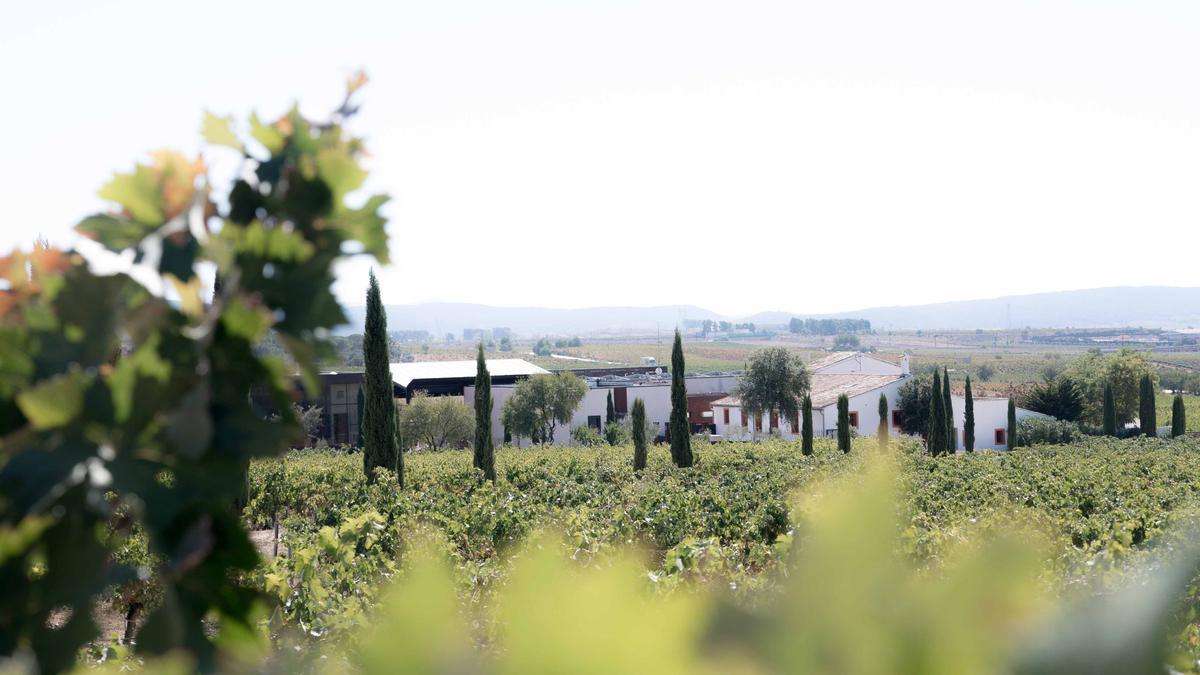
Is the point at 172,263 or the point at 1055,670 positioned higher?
the point at 172,263

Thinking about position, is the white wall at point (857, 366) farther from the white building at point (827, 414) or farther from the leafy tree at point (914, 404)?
the leafy tree at point (914, 404)

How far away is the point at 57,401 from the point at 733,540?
39.7ft

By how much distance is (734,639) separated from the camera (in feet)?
1.13

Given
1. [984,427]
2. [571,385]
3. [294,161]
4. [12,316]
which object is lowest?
[984,427]

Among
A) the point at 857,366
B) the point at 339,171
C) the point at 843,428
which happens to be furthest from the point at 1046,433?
the point at 339,171

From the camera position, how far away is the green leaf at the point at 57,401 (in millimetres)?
530

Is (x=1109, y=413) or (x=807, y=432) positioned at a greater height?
(x=807, y=432)

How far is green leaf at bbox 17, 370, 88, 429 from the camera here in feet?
1.74

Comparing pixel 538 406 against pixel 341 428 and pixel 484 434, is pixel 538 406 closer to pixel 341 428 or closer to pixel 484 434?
pixel 341 428

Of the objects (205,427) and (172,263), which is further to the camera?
(172,263)

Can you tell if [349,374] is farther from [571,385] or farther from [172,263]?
[172,263]

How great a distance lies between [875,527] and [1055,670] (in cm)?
8

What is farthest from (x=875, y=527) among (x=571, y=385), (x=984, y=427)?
(x=984, y=427)

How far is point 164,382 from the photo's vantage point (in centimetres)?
56
